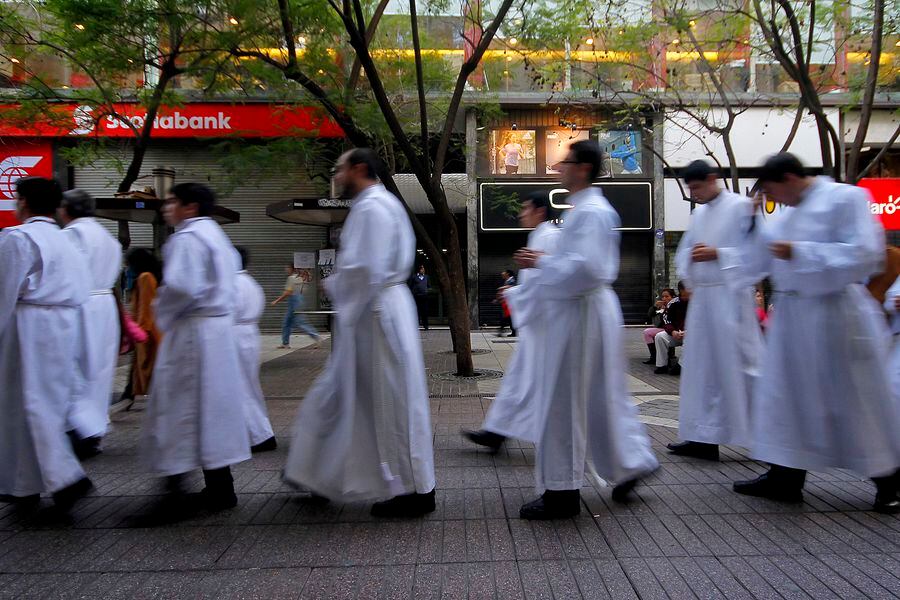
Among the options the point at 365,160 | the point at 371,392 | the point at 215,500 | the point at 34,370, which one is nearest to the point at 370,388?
the point at 371,392

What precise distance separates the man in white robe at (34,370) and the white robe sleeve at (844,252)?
407 centimetres

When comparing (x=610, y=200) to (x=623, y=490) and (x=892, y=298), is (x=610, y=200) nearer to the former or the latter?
(x=892, y=298)

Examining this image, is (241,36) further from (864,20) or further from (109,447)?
(864,20)

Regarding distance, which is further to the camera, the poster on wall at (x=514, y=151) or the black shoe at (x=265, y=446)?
the poster on wall at (x=514, y=151)

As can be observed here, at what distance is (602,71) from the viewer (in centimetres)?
1439

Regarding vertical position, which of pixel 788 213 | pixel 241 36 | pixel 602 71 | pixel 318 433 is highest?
pixel 602 71

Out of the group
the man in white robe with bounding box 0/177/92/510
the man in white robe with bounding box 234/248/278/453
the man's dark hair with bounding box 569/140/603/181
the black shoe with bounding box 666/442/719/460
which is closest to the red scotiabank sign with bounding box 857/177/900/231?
the black shoe with bounding box 666/442/719/460

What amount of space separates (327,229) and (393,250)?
15.5 metres

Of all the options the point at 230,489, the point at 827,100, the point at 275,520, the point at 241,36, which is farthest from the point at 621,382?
the point at 827,100

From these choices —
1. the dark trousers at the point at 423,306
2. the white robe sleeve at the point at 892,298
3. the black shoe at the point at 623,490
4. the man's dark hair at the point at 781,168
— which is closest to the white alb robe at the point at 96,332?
the black shoe at the point at 623,490

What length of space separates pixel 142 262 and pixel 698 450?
5.42m

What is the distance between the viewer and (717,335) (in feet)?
15.6

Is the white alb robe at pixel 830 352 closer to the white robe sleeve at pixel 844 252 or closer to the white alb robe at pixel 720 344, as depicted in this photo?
the white robe sleeve at pixel 844 252

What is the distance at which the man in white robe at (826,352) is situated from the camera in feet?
12.0
